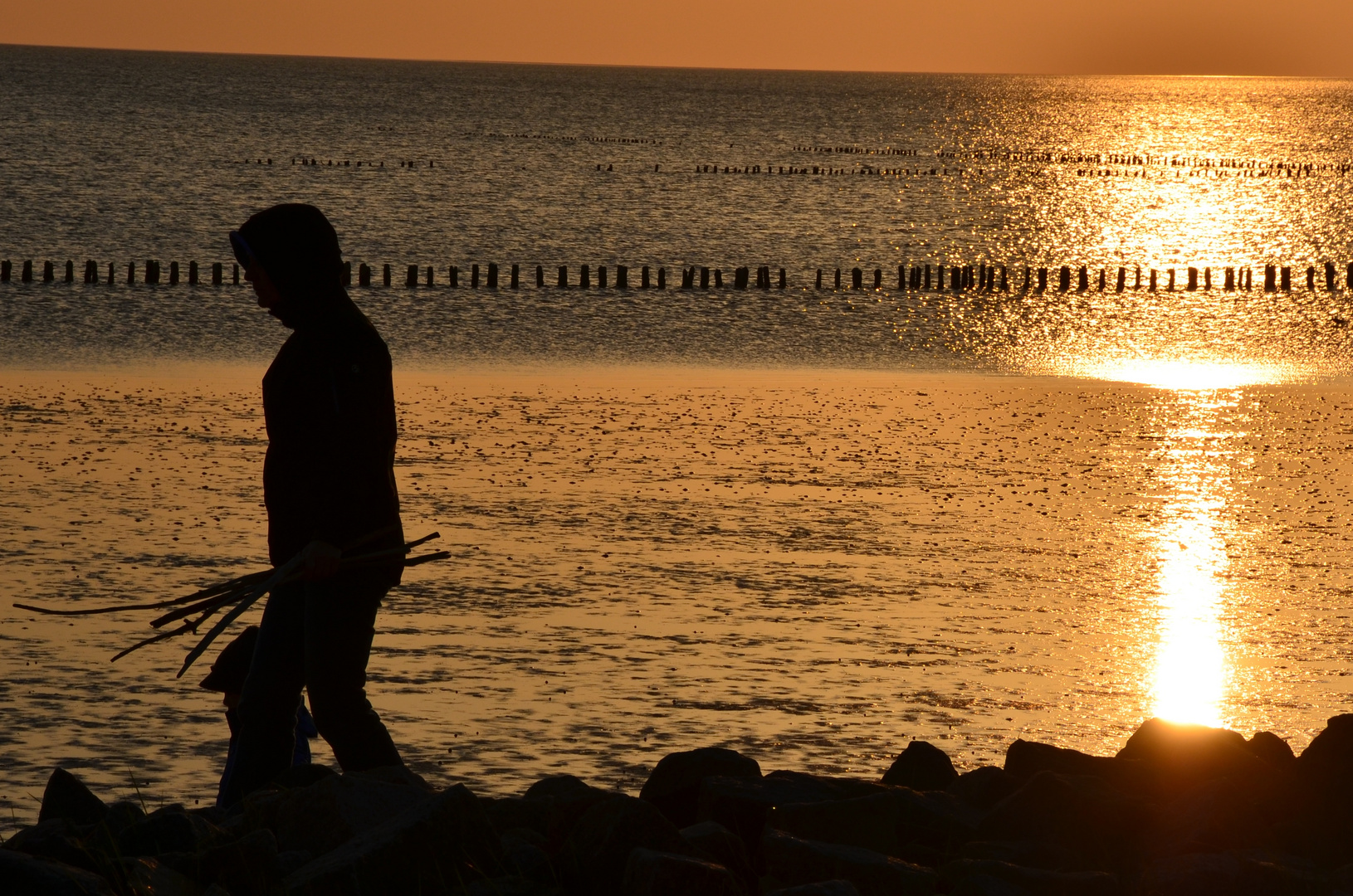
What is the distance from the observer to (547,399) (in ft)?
67.7

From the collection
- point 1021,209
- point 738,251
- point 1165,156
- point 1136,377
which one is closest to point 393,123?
point 1165,156

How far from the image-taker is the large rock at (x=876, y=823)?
5863 millimetres

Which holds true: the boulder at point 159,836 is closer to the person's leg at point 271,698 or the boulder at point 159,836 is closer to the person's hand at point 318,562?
the person's leg at point 271,698

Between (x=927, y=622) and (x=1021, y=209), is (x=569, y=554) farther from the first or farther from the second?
(x=1021, y=209)

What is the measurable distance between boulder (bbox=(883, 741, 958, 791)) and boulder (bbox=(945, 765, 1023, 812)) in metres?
0.08

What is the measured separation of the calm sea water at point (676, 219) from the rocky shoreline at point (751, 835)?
20.3 m

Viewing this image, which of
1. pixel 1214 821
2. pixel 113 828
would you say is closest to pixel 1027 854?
pixel 1214 821

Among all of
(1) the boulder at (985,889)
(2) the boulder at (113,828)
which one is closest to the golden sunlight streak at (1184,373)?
(1) the boulder at (985,889)

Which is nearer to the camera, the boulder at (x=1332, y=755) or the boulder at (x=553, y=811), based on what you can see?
the boulder at (x=553, y=811)

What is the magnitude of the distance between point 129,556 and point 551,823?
6.26 m

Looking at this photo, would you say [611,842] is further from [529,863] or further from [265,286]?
[265,286]

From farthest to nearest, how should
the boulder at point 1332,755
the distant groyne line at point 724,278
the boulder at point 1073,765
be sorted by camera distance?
the distant groyne line at point 724,278 < the boulder at point 1073,765 < the boulder at point 1332,755

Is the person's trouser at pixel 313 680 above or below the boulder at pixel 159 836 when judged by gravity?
above

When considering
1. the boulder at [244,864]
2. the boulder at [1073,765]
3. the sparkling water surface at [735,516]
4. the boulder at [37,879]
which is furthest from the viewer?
the sparkling water surface at [735,516]
